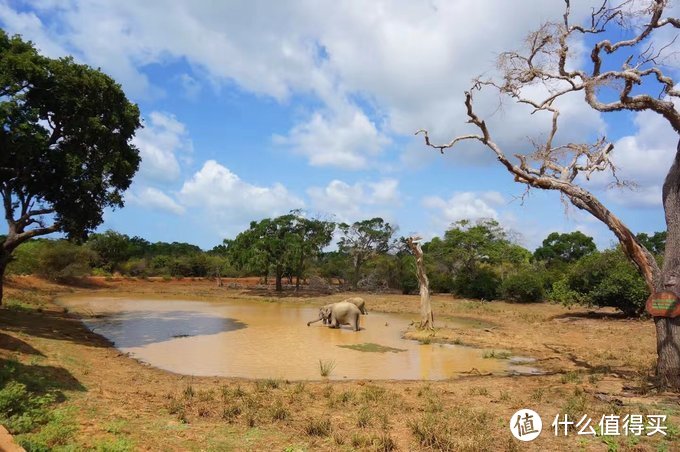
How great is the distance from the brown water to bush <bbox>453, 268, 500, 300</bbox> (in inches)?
587

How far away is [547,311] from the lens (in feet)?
94.6

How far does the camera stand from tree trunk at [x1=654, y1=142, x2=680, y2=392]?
8.87 m

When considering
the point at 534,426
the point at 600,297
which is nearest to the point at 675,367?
the point at 534,426

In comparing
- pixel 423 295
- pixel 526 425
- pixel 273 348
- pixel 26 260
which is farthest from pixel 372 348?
pixel 26 260

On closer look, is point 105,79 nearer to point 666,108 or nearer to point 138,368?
point 138,368

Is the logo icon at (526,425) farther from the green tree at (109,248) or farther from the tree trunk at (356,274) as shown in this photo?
the green tree at (109,248)

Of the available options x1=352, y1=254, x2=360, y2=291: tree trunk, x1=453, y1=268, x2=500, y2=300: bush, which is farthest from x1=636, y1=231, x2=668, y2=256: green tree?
x1=352, y1=254, x2=360, y2=291: tree trunk

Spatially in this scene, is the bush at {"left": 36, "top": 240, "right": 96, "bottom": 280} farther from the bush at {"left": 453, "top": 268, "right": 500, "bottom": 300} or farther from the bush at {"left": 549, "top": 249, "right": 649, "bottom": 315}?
the bush at {"left": 549, "top": 249, "right": 649, "bottom": 315}

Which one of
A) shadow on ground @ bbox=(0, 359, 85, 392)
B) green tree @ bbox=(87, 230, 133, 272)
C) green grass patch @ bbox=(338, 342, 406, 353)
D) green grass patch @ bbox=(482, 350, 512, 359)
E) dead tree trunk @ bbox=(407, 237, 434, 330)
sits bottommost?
green grass patch @ bbox=(338, 342, 406, 353)

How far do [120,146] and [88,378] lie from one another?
36.2 ft

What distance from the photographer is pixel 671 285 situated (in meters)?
9.02

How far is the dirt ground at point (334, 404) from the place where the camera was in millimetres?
6328

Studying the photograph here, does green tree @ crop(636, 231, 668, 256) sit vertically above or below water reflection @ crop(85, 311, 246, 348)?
above

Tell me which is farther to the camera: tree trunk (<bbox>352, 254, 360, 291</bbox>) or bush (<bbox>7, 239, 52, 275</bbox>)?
tree trunk (<bbox>352, 254, 360, 291</bbox>)
